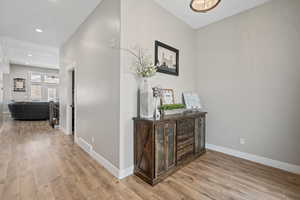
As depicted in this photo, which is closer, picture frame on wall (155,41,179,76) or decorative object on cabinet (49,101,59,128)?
picture frame on wall (155,41,179,76)

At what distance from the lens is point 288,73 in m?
2.17

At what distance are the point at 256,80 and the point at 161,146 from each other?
219cm

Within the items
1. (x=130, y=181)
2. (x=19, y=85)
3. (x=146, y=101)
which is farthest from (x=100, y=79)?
(x=19, y=85)

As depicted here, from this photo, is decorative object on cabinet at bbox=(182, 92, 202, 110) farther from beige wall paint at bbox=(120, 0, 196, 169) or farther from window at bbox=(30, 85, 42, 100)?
window at bbox=(30, 85, 42, 100)

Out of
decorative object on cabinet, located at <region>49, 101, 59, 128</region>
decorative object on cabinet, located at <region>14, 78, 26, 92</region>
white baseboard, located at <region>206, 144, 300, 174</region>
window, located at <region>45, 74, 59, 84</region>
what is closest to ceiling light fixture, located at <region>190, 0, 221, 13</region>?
white baseboard, located at <region>206, 144, 300, 174</region>

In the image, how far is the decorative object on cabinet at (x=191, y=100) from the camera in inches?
118

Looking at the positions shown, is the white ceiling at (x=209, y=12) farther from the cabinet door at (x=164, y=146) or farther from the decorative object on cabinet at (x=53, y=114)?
the decorative object on cabinet at (x=53, y=114)

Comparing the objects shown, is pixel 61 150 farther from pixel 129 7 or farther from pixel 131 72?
pixel 129 7

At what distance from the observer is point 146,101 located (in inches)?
76.8

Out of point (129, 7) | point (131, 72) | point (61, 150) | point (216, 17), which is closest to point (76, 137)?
point (61, 150)

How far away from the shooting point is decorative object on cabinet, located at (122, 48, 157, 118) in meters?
1.96

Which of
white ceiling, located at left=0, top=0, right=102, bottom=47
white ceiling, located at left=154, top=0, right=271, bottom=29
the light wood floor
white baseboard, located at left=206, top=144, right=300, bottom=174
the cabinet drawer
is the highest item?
white ceiling, located at left=0, top=0, right=102, bottom=47

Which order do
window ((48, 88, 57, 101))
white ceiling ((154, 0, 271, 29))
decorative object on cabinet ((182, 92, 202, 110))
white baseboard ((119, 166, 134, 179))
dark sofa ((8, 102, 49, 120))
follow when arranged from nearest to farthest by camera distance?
white baseboard ((119, 166, 134, 179)), white ceiling ((154, 0, 271, 29)), decorative object on cabinet ((182, 92, 202, 110)), dark sofa ((8, 102, 49, 120)), window ((48, 88, 57, 101))

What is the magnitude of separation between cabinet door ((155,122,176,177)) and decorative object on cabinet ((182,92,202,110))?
3.52ft
